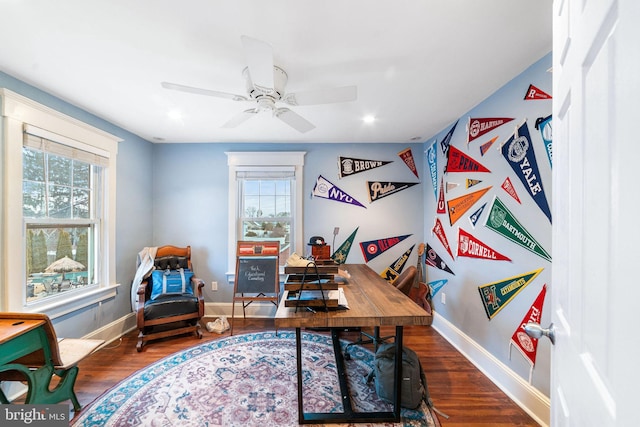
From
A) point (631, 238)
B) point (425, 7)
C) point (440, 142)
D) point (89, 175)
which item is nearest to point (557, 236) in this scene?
point (631, 238)

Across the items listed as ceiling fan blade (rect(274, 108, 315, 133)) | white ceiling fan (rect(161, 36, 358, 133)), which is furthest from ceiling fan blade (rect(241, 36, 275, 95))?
ceiling fan blade (rect(274, 108, 315, 133))

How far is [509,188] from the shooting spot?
2035 millimetres

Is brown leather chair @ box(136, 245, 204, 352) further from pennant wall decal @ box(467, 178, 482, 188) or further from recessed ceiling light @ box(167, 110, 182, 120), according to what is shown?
pennant wall decal @ box(467, 178, 482, 188)

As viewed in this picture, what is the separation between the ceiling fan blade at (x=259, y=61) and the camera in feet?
4.02

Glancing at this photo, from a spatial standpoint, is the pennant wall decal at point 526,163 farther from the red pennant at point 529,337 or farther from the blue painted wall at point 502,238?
the red pennant at point 529,337

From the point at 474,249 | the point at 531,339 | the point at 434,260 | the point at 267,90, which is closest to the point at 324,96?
the point at 267,90

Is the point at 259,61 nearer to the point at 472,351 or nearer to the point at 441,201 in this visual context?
the point at 441,201

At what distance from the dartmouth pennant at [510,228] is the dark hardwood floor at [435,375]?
115 cm

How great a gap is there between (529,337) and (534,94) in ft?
5.63

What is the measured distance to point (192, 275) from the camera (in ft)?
10.3

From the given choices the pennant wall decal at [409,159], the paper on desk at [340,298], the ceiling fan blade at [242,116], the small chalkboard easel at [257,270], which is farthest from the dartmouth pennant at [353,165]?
the paper on desk at [340,298]

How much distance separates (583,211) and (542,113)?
1655 millimetres

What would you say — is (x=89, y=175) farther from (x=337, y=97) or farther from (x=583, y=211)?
(x=583, y=211)

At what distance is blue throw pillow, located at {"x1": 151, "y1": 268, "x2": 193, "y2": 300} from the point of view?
117 inches
